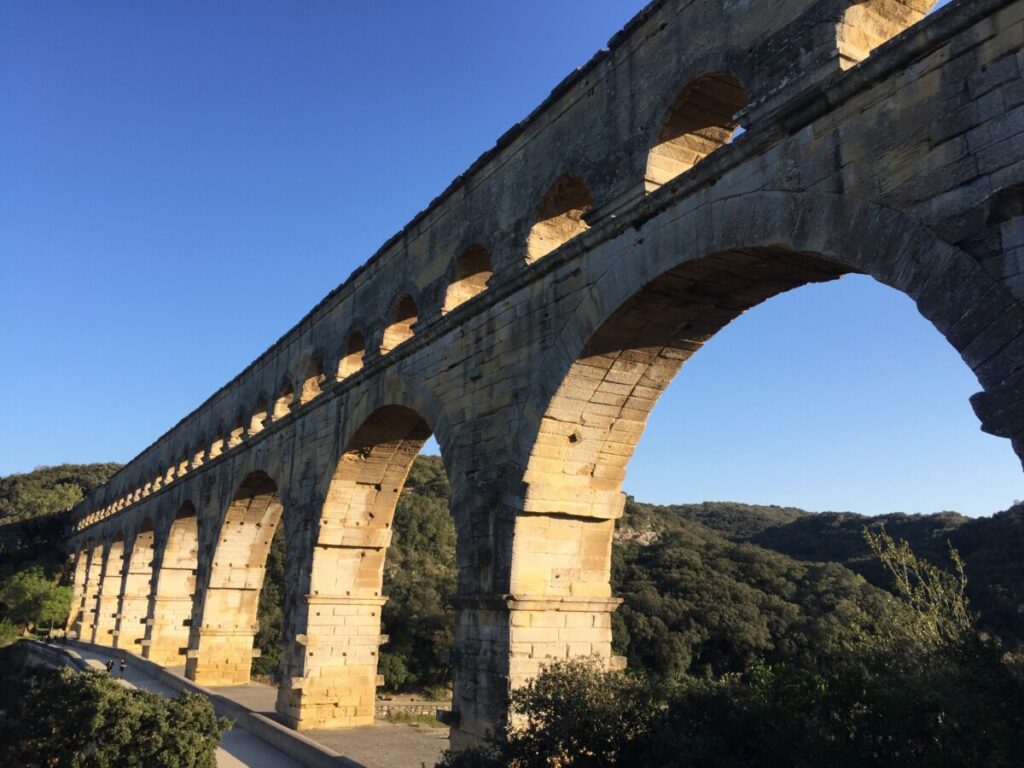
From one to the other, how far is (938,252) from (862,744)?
3.01 m

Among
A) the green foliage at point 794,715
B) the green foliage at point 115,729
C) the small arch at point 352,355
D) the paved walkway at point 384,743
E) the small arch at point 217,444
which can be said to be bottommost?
the paved walkway at point 384,743

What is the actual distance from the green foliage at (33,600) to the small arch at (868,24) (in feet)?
113

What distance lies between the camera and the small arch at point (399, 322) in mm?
10797

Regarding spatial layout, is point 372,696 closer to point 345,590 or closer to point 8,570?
point 345,590

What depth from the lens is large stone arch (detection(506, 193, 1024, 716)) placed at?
168 inches

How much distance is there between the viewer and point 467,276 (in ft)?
31.2

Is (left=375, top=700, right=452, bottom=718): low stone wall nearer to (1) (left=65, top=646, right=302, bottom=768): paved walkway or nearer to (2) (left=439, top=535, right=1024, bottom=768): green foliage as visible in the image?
(1) (left=65, top=646, right=302, bottom=768): paved walkway

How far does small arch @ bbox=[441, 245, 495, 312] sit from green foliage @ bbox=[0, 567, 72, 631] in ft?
95.4

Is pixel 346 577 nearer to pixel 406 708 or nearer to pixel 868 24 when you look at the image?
pixel 406 708

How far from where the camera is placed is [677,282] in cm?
600

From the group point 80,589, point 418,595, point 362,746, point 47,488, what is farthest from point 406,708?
point 47,488

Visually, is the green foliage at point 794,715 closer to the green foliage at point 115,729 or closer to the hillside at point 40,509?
the green foliage at point 115,729

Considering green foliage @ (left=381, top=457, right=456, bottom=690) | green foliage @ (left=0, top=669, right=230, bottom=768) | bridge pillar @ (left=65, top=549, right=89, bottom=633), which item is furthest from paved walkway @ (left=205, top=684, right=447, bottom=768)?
bridge pillar @ (left=65, top=549, right=89, bottom=633)

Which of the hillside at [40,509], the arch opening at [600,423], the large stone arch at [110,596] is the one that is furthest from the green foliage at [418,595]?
the hillside at [40,509]
